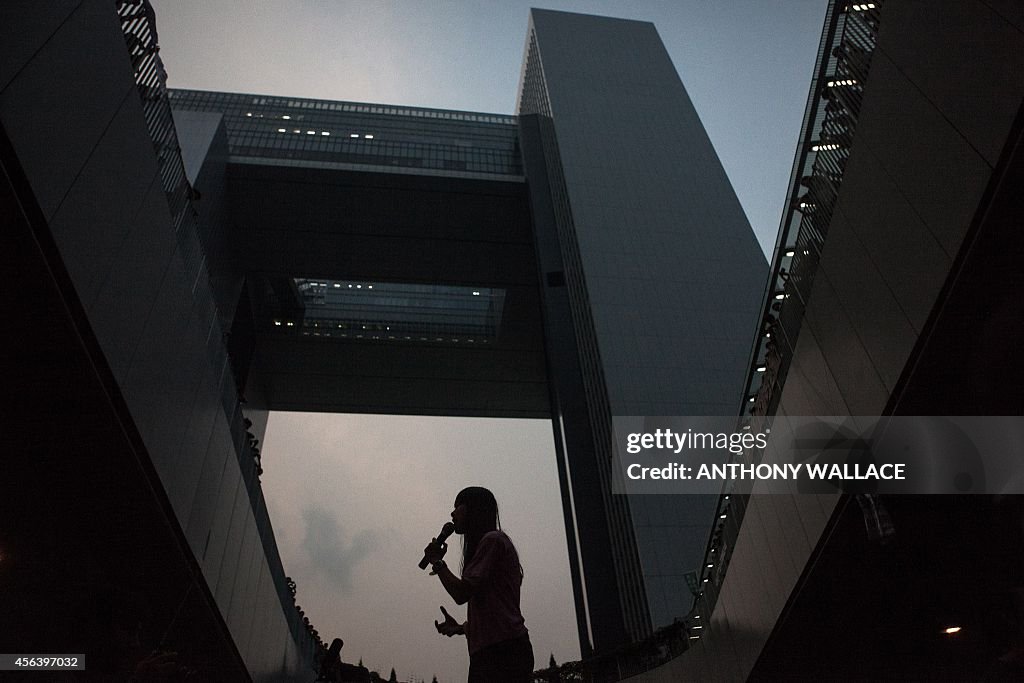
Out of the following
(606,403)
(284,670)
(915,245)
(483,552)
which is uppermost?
(606,403)

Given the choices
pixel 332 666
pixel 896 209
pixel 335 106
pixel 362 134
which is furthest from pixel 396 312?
pixel 896 209

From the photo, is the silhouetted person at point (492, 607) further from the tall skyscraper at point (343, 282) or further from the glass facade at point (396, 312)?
the glass facade at point (396, 312)

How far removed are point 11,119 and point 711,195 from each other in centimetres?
2376

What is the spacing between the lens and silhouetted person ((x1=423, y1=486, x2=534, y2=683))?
2.65m

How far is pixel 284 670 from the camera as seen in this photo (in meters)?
11.4

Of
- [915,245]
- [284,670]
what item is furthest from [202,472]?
[915,245]

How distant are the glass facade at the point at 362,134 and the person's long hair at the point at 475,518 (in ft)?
82.8

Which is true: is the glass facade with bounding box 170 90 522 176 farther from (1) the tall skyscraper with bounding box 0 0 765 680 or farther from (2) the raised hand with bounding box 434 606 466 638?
(2) the raised hand with bounding box 434 606 466 638

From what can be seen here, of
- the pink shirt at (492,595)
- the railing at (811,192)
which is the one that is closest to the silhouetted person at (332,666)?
the railing at (811,192)

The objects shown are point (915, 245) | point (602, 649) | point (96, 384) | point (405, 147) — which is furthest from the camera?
point (405, 147)

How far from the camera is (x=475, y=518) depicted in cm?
305

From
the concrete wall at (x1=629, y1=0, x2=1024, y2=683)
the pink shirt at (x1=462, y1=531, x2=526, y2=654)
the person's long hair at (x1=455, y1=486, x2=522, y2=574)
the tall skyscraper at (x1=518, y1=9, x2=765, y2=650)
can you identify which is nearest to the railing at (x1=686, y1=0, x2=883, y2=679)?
the concrete wall at (x1=629, y1=0, x2=1024, y2=683)

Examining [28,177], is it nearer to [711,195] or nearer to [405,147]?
[711,195]

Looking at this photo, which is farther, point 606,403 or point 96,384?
point 606,403
